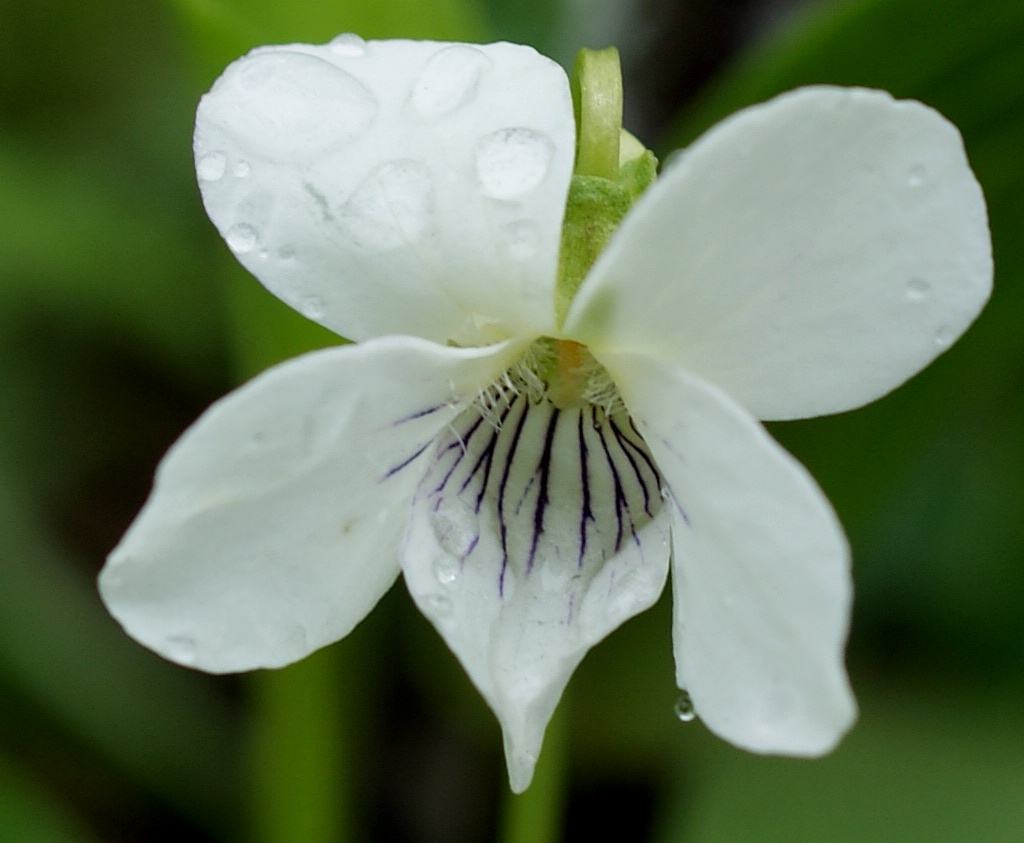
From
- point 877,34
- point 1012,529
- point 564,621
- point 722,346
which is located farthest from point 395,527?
point 1012,529

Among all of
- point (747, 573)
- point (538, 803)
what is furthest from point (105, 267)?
point (747, 573)

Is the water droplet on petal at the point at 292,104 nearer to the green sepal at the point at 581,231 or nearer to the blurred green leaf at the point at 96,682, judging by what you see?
the green sepal at the point at 581,231

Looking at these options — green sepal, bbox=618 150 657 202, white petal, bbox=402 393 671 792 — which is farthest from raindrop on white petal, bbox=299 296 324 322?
green sepal, bbox=618 150 657 202

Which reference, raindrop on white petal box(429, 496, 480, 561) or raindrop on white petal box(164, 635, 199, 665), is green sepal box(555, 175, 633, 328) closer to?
raindrop on white petal box(429, 496, 480, 561)

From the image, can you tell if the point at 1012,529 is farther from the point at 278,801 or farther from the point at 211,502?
the point at 211,502

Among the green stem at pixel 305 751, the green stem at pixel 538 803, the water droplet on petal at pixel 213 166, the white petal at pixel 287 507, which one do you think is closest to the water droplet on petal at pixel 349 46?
the water droplet on petal at pixel 213 166
